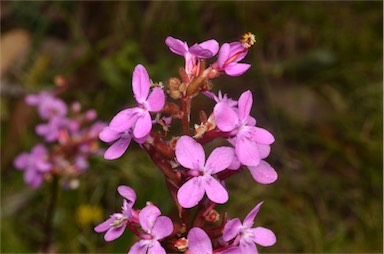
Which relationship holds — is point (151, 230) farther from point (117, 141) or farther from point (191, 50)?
point (191, 50)

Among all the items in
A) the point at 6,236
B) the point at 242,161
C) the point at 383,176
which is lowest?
the point at 6,236

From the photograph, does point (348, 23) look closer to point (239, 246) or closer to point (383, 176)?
point (383, 176)

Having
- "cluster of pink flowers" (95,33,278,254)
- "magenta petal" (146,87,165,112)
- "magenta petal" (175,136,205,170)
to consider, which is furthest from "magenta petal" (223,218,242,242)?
"magenta petal" (146,87,165,112)

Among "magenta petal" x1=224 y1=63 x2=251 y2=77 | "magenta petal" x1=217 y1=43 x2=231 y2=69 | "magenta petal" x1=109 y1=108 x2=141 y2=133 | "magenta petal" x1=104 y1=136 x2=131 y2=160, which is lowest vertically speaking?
"magenta petal" x1=104 y1=136 x2=131 y2=160

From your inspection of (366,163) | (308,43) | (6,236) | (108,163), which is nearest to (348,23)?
(308,43)

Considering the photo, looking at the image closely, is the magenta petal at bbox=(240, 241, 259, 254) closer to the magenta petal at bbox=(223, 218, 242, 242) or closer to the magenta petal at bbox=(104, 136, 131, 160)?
the magenta petal at bbox=(223, 218, 242, 242)

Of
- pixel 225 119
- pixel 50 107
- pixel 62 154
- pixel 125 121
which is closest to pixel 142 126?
pixel 125 121

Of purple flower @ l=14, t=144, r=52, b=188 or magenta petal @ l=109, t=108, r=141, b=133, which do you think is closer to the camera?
magenta petal @ l=109, t=108, r=141, b=133
